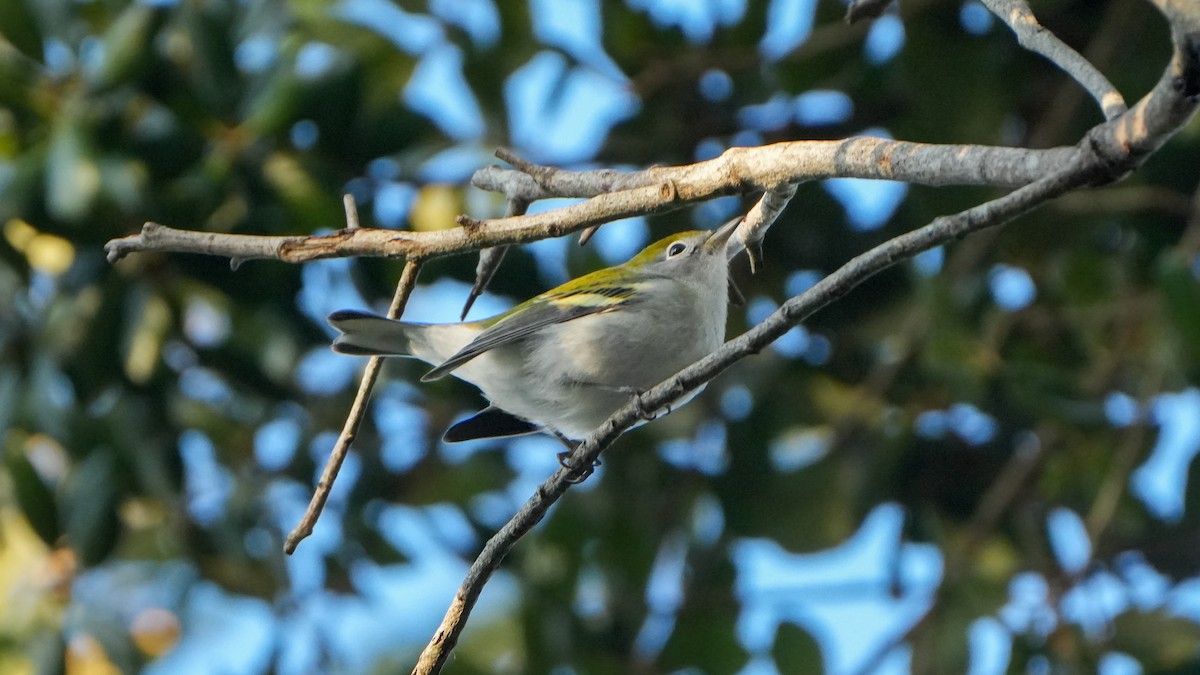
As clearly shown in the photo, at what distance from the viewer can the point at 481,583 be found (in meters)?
1.84

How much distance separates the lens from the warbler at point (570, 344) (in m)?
3.14

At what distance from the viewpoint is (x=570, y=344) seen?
10.7 ft

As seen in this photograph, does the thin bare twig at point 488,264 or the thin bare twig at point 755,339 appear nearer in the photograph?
the thin bare twig at point 755,339

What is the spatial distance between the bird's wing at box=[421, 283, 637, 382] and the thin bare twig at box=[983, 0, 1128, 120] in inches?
71.8

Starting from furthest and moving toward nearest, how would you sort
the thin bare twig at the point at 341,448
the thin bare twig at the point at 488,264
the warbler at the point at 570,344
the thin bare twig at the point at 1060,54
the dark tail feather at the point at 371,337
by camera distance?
1. the dark tail feather at the point at 371,337
2. the warbler at the point at 570,344
3. the thin bare twig at the point at 488,264
4. the thin bare twig at the point at 341,448
5. the thin bare twig at the point at 1060,54

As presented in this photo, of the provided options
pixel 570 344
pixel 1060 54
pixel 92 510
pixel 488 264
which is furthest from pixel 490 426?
pixel 1060 54

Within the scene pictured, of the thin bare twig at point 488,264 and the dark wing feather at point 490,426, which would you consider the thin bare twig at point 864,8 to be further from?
the dark wing feather at point 490,426

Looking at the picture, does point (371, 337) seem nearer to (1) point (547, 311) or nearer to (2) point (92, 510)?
(1) point (547, 311)

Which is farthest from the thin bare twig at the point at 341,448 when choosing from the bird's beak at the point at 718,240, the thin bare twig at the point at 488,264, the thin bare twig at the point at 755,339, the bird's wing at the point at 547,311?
the bird's beak at the point at 718,240

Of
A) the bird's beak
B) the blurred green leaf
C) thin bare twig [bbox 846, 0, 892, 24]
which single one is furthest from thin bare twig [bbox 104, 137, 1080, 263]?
the blurred green leaf

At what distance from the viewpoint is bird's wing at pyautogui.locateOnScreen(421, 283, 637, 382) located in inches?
129

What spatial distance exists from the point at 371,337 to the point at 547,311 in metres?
0.48

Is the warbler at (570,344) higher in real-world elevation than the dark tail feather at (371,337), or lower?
lower

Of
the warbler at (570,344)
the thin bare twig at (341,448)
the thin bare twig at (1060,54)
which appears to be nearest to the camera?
the thin bare twig at (1060,54)
